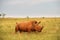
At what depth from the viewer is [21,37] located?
449 centimetres

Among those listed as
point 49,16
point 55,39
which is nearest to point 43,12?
point 49,16

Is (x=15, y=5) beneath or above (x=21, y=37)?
above

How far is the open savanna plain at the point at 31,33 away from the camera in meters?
4.47

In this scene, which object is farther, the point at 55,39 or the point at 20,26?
the point at 20,26

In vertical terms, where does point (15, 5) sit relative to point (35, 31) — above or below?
above

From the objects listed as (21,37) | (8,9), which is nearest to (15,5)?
(8,9)

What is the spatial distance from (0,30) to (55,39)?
696 millimetres

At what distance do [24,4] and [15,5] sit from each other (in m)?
0.11

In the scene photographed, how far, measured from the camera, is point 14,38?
4.46m

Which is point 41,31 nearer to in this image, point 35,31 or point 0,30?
point 35,31

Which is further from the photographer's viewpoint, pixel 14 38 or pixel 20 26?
pixel 20 26

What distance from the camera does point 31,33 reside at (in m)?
4.61

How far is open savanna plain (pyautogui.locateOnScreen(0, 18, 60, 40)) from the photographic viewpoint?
4.47 metres

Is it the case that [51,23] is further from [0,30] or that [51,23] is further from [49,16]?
[0,30]
